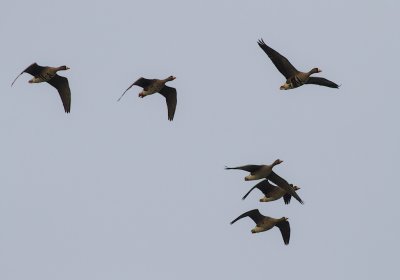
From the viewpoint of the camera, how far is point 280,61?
43156 millimetres

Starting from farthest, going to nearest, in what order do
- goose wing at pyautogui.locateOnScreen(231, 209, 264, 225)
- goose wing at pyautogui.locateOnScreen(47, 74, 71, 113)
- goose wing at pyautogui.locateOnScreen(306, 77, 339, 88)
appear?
goose wing at pyautogui.locateOnScreen(47, 74, 71, 113) < goose wing at pyautogui.locateOnScreen(306, 77, 339, 88) < goose wing at pyautogui.locateOnScreen(231, 209, 264, 225)

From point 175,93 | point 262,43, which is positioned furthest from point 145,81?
point 262,43

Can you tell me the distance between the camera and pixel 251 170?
4356 cm

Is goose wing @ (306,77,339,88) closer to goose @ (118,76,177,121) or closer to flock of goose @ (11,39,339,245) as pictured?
flock of goose @ (11,39,339,245)

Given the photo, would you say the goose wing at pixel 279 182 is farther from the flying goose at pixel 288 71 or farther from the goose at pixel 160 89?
the goose at pixel 160 89

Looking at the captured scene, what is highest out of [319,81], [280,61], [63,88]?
[280,61]

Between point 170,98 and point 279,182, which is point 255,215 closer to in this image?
point 279,182

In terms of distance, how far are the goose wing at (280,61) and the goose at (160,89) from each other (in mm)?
4819

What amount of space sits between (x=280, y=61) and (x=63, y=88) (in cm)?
920

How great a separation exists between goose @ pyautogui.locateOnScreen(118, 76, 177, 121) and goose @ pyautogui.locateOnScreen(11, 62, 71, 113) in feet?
9.61

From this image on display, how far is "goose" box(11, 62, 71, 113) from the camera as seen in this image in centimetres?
4500

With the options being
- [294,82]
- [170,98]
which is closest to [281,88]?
[294,82]

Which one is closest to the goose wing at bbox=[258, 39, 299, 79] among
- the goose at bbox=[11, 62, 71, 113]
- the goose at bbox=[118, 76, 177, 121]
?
the goose at bbox=[118, 76, 177, 121]

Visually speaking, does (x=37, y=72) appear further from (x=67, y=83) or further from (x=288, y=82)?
(x=288, y=82)
